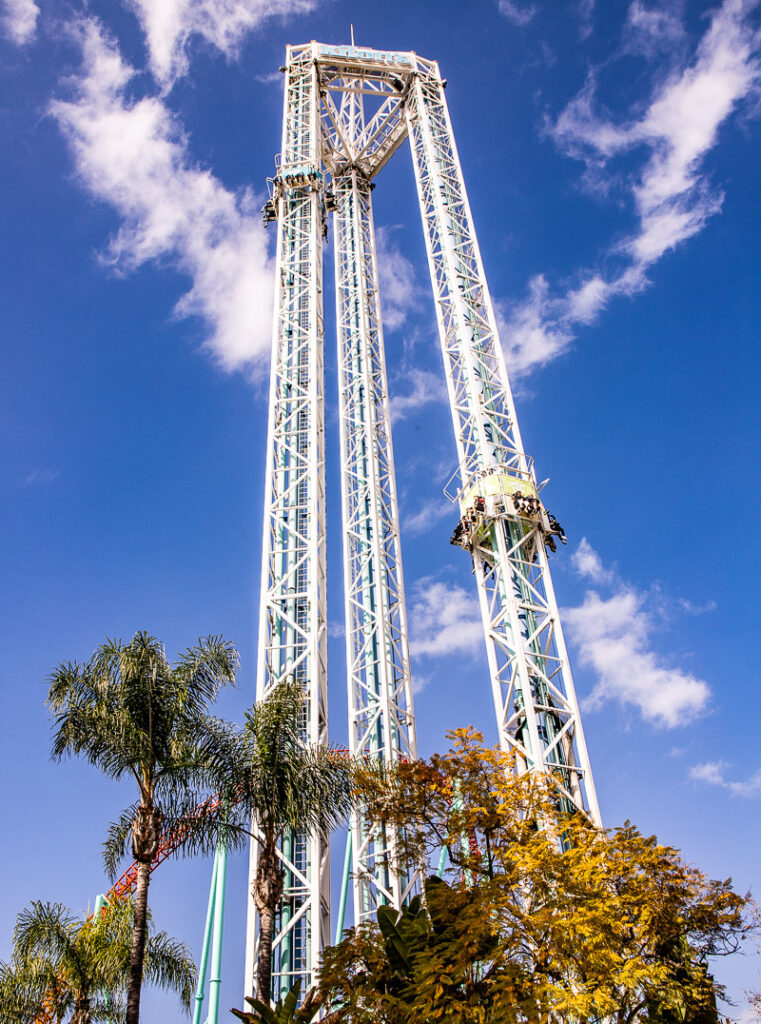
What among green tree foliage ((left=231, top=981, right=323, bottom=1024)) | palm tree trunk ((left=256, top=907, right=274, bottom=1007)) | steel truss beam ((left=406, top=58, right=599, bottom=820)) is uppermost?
steel truss beam ((left=406, top=58, right=599, bottom=820))

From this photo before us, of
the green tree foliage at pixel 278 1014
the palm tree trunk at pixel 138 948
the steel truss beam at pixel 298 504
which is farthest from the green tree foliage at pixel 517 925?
the steel truss beam at pixel 298 504

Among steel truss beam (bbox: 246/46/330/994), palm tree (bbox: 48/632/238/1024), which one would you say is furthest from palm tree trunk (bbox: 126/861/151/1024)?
steel truss beam (bbox: 246/46/330/994)

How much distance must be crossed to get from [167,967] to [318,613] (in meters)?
11.1

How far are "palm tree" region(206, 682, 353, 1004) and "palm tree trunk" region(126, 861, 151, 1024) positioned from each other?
1.74 metres

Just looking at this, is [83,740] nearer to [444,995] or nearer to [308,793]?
[308,793]

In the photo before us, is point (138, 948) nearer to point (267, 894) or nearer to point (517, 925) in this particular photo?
point (267, 894)

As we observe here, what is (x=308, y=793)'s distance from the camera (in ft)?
53.6

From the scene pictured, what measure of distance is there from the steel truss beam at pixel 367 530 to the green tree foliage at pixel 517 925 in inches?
397

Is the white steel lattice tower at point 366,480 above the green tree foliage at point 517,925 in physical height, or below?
above

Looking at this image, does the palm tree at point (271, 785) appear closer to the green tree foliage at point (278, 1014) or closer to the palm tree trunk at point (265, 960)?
the palm tree trunk at point (265, 960)

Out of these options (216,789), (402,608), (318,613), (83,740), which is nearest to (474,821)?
(216,789)

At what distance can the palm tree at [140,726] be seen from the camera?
15578 mm

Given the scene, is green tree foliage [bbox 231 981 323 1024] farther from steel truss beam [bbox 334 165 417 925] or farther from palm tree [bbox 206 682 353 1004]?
steel truss beam [bbox 334 165 417 925]

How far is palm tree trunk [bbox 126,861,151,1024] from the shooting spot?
14.0 meters
